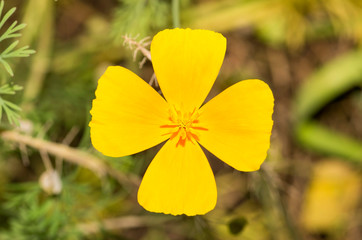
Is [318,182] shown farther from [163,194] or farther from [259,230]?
[163,194]

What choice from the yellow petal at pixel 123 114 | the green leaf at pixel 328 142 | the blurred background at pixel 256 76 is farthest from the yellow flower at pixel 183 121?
the green leaf at pixel 328 142

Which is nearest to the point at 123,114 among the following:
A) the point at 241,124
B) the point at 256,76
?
the point at 241,124

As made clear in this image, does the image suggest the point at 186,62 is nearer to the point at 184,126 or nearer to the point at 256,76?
the point at 184,126

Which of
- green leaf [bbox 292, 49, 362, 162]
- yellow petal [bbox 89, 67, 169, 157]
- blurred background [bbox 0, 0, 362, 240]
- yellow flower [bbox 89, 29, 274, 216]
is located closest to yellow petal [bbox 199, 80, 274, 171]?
yellow flower [bbox 89, 29, 274, 216]

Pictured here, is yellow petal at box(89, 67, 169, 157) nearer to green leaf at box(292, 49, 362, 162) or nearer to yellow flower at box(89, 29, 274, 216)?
yellow flower at box(89, 29, 274, 216)

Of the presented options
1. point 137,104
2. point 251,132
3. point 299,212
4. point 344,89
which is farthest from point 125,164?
point 344,89

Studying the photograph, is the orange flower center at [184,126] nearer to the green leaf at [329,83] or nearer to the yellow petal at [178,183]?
the yellow petal at [178,183]
